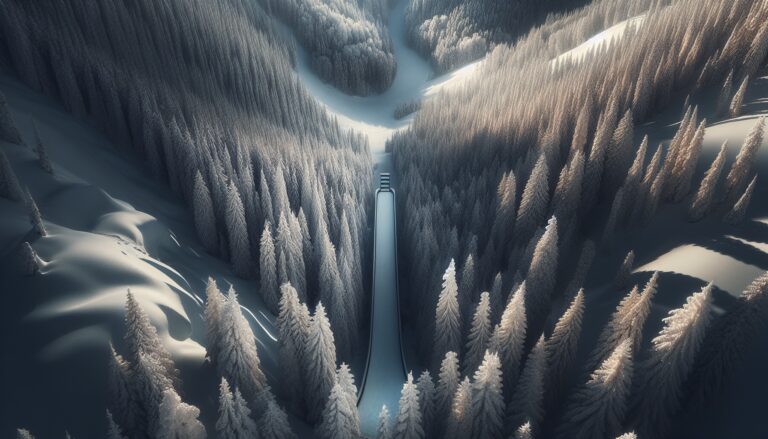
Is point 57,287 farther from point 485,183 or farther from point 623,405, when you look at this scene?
point 485,183

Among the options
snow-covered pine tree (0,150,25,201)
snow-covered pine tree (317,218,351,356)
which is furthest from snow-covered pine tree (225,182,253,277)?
snow-covered pine tree (0,150,25,201)

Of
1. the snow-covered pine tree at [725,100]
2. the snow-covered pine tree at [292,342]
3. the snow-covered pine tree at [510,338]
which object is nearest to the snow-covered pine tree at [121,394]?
the snow-covered pine tree at [292,342]

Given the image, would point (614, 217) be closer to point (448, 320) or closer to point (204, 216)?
point (448, 320)

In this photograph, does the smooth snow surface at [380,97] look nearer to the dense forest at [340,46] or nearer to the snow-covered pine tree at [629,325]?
the dense forest at [340,46]

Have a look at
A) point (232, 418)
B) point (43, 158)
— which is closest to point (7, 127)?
point (43, 158)

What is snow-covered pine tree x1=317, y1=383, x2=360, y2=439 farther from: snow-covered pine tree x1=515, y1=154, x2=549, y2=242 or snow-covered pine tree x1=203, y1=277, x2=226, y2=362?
snow-covered pine tree x1=515, y1=154, x2=549, y2=242

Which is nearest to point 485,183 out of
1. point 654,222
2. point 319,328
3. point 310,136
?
point 654,222
